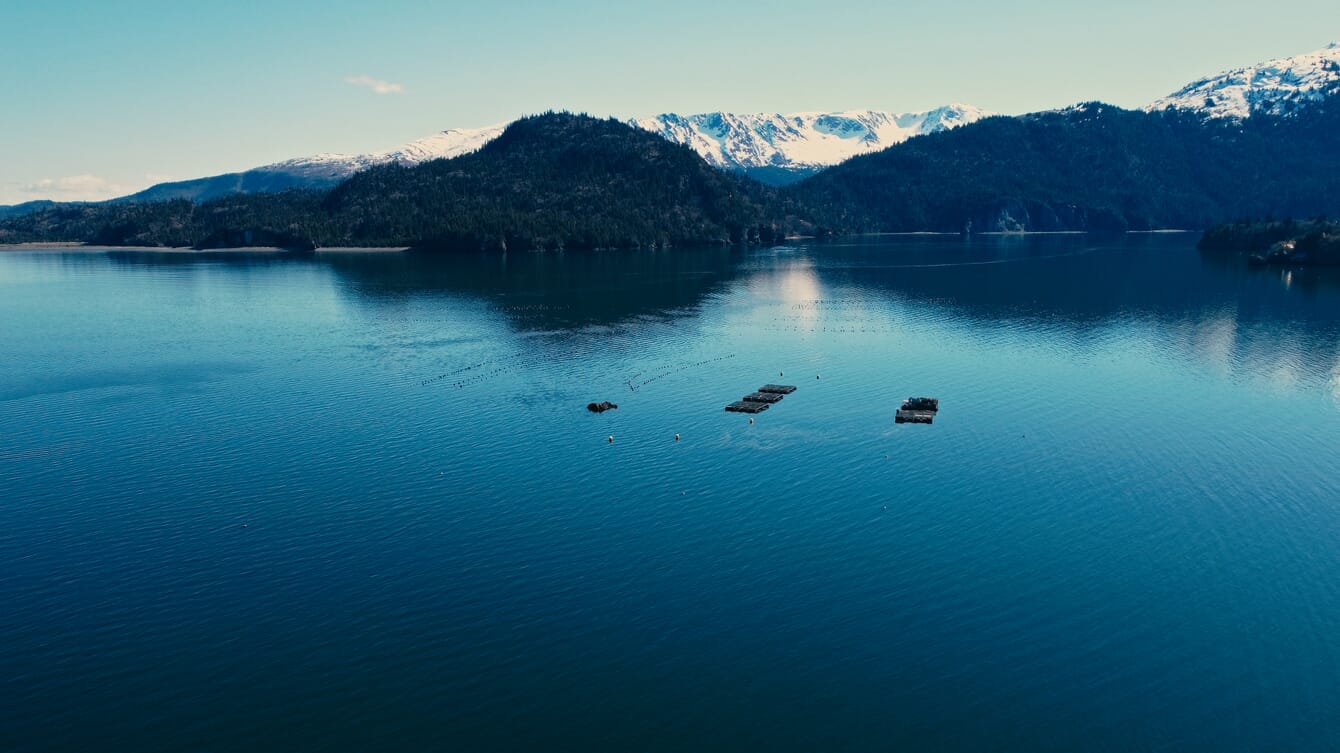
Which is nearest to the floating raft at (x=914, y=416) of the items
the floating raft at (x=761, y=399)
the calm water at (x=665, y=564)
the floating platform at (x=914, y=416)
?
the floating platform at (x=914, y=416)

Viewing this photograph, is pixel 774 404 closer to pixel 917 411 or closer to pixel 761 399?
pixel 761 399

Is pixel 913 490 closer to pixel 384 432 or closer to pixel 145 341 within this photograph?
pixel 384 432

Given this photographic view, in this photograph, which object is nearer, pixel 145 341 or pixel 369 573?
pixel 369 573

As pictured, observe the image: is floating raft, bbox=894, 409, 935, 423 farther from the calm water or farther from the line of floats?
the calm water

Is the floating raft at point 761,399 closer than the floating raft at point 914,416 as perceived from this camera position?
No

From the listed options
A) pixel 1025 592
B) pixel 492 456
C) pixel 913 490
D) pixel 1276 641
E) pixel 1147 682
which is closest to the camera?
pixel 1147 682

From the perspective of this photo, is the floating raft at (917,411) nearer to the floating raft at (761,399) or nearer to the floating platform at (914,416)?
the floating platform at (914,416)

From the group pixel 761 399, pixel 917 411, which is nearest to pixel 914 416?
pixel 917 411

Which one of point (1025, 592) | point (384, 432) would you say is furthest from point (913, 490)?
point (384, 432)
